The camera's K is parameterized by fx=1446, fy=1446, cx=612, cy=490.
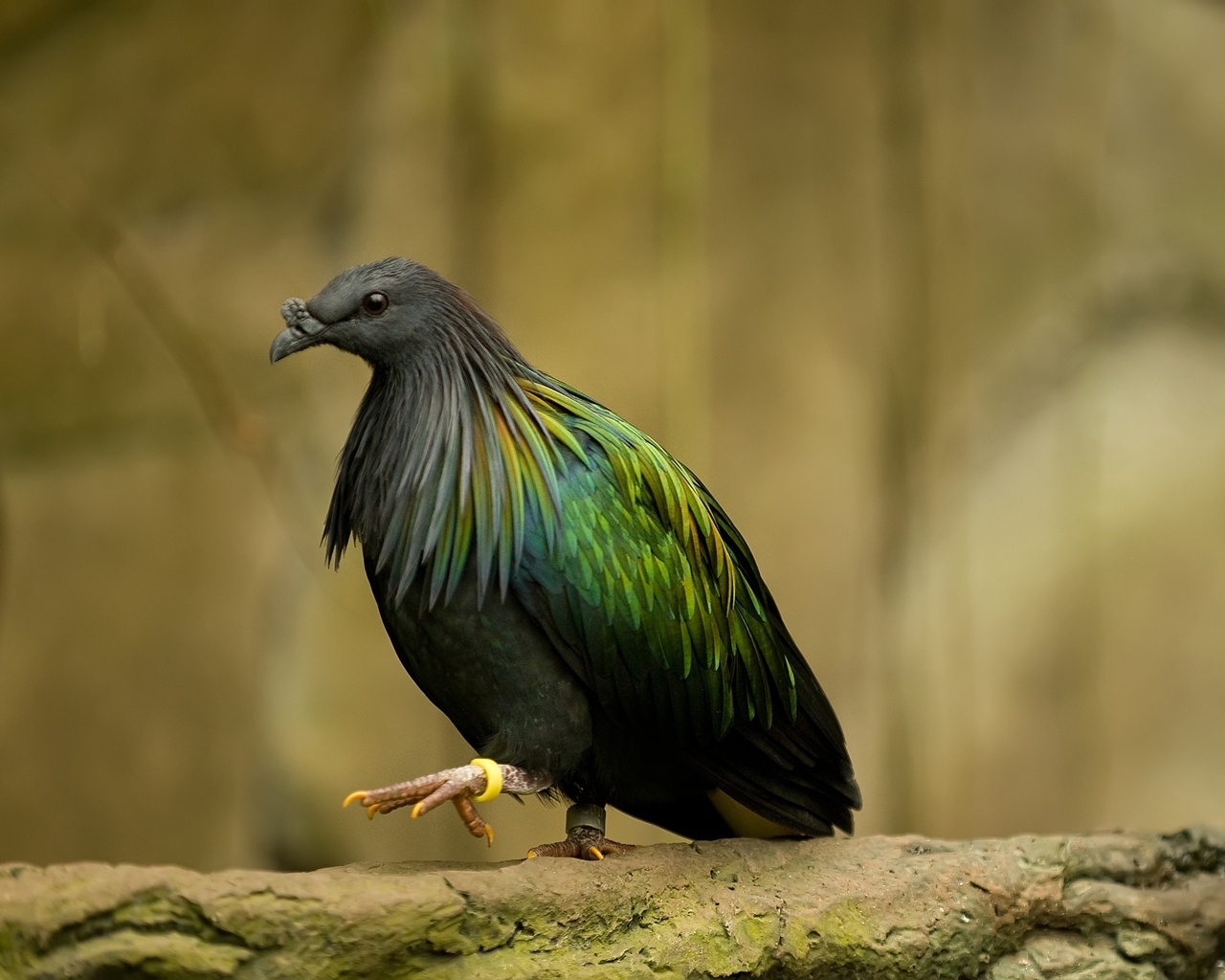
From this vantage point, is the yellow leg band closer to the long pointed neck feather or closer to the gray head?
the long pointed neck feather

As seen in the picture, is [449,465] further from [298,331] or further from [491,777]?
[491,777]

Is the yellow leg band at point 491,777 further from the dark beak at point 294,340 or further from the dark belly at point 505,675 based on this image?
the dark beak at point 294,340

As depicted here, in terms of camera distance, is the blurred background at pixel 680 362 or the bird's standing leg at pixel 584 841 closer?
the bird's standing leg at pixel 584 841

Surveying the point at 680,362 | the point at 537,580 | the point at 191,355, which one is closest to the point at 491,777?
the point at 537,580

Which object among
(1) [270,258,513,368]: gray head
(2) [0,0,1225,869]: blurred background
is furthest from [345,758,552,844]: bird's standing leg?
(2) [0,0,1225,869]: blurred background

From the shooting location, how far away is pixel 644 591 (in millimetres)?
2166

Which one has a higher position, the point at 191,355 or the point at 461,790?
the point at 191,355

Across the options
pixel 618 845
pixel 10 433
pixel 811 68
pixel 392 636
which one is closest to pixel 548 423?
pixel 392 636

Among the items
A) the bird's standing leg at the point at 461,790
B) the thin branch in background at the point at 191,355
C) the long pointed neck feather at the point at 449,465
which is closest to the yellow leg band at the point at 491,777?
the bird's standing leg at the point at 461,790

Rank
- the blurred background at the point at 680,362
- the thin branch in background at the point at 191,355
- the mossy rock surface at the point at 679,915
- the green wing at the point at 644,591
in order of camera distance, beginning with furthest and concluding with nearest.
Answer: the blurred background at the point at 680,362 < the thin branch in background at the point at 191,355 < the green wing at the point at 644,591 < the mossy rock surface at the point at 679,915

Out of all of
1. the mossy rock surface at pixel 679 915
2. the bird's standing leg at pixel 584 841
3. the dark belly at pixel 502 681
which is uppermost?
the dark belly at pixel 502 681

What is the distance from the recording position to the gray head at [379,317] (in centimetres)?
217

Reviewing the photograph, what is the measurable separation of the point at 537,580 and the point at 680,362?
2.29 meters

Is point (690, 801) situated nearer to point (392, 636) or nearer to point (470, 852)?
point (392, 636)
